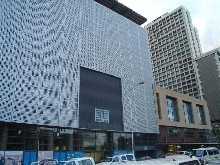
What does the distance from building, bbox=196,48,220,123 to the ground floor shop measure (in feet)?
196

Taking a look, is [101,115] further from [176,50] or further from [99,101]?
[176,50]

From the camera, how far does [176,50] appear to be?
125m

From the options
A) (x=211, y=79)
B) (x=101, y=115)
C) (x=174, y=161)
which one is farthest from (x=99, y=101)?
(x=211, y=79)

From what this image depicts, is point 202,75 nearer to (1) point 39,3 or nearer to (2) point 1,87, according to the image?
(1) point 39,3

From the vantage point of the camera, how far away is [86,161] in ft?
51.0

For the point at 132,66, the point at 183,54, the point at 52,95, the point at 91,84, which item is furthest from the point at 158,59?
the point at 52,95

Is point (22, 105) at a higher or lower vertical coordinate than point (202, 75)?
lower

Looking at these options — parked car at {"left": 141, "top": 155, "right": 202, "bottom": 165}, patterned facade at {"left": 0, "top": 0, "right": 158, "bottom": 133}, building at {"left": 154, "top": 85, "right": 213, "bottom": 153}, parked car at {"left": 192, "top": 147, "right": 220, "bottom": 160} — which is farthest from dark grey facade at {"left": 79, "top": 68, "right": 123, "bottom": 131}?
parked car at {"left": 141, "top": 155, "right": 202, "bottom": 165}

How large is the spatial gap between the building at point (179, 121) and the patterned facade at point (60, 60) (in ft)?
11.2

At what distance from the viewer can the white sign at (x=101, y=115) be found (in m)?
40.2

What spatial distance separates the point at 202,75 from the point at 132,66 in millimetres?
65262

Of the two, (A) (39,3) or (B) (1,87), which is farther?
(A) (39,3)

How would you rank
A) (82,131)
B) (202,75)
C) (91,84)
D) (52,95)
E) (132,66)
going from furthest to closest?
(202,75) → (132,66) → (91,84) → (82,131) → (52,95)

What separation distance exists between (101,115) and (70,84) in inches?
303
